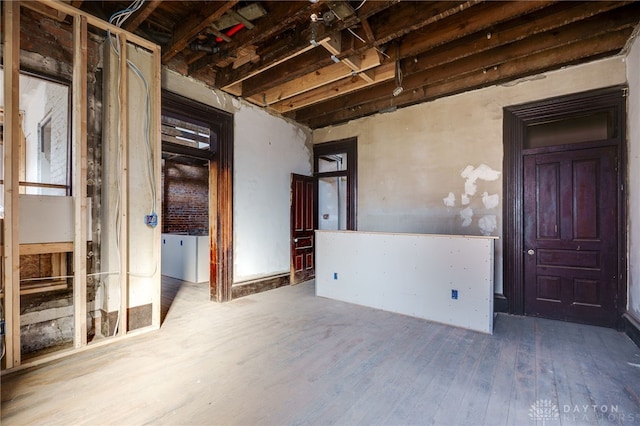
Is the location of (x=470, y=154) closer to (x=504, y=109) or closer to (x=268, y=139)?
(x=504, y=109)

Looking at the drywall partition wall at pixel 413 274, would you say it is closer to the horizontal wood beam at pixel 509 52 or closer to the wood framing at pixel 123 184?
the horizontal wood beam at pixel 509 52

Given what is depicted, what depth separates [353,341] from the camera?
9.35 feet

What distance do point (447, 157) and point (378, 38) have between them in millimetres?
2102

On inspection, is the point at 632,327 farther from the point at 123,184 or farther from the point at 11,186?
the point at 11,186

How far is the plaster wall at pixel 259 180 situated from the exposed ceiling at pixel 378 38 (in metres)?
0.31

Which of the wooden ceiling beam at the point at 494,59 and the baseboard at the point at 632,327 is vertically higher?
the wooden ceiling beam at the point at 494,59

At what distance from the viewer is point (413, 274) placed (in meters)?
3.61

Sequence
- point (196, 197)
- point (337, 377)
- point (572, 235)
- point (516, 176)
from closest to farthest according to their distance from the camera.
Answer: point (337, 377)
point (572, 235)
point (516, 176)
point (196, 197)

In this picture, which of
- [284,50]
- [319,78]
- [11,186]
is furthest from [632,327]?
[11,186]

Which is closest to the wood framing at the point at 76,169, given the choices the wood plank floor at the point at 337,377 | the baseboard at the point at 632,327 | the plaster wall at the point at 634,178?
the wood plank floor at the point at 337,377

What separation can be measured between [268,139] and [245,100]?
0.73 m

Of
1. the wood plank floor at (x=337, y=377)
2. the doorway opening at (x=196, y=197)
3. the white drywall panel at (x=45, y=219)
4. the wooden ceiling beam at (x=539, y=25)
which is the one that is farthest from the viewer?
the doorway opening at (x=196, y=197)

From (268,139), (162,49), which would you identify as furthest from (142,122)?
(268,139)

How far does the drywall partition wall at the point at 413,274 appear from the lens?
3.18 m
